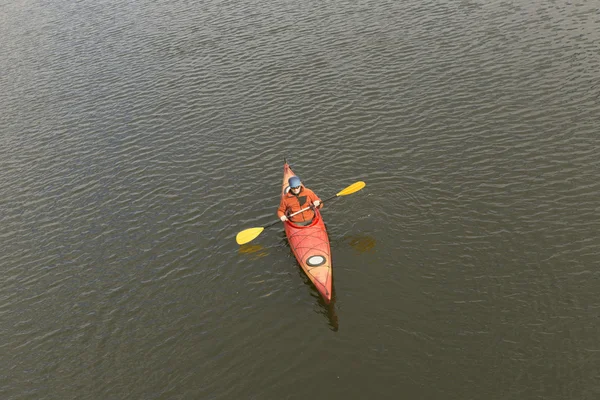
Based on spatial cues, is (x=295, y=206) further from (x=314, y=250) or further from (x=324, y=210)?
(x=314, y=250)

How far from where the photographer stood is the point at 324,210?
81.2ft

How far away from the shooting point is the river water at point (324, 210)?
720 inches

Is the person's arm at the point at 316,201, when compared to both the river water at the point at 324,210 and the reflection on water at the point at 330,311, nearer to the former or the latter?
the river water at the point at 324,210

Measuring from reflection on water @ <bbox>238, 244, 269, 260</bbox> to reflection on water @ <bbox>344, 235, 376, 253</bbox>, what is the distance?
330 cm

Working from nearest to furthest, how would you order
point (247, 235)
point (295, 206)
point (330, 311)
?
point (330, 311) → point (247, 235) → point (295, 206)

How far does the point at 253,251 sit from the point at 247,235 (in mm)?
835

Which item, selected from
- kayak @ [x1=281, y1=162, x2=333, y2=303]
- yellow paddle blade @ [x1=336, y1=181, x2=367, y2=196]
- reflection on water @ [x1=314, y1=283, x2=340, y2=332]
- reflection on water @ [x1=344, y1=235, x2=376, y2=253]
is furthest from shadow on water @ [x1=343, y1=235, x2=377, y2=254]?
reflection on water @ [x1=314, y1=283, x2=340, y2=332]

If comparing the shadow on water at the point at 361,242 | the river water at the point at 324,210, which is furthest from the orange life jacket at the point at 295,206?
the shadow on water at the point at 361,242

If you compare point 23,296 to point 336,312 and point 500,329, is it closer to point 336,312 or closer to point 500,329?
point 336,312

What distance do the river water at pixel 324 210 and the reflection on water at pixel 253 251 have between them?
8cm

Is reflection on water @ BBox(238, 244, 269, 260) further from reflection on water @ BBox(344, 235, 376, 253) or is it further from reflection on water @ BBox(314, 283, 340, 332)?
reflection on water @ BBox(314, 283, 340, 332)

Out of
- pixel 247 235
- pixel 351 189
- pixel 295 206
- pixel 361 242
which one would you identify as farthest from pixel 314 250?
pixel 351 189

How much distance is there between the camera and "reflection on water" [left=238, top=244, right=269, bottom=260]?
23141 mm

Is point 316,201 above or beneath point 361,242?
above
